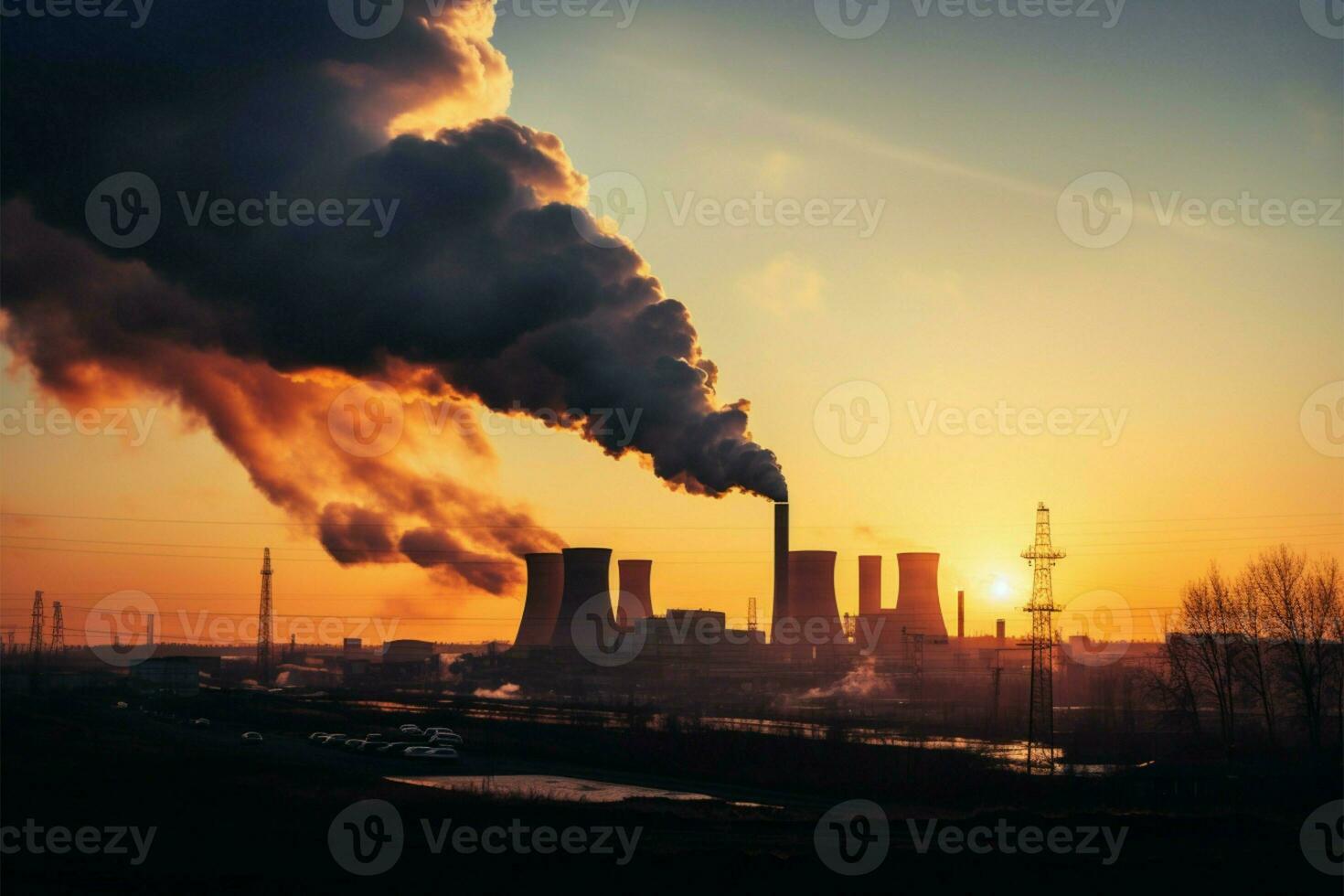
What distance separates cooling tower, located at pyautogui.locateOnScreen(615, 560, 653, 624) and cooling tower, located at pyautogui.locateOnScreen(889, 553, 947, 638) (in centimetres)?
1487

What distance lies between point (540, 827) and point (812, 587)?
3809 centimetres

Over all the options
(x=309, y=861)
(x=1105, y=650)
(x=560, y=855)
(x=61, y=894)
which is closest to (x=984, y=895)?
(x=560, y=855)

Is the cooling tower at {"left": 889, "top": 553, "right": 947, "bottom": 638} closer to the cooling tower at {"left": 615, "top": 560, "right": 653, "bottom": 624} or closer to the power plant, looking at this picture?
the power plant

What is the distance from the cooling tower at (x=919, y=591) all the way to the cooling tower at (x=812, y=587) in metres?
10.4

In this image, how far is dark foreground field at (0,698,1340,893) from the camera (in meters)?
23.3

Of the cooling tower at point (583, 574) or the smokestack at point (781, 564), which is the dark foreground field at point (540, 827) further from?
the cooling tower at point (583, 574)

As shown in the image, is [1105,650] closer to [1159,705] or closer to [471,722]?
[1159,705]

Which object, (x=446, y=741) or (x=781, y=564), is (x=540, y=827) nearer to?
(x=446, y=741)

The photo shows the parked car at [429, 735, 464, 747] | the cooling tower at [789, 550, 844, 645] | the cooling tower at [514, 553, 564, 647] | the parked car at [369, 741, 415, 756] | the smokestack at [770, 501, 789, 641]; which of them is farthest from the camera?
the cooling tower at [514, 553, 564, 647]

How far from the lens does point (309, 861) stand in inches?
962

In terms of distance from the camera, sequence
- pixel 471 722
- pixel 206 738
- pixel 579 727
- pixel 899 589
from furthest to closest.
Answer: pixel 899 589, pixel 471 722, pixel 579 727, pixel 206 738

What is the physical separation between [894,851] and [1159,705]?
5132 centimetres

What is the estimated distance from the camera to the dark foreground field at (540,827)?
23312 mm

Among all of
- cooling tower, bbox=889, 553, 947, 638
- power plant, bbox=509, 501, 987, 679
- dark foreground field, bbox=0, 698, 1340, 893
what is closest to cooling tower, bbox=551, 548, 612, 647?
power plant, bbox=509, 501, 987, 679
